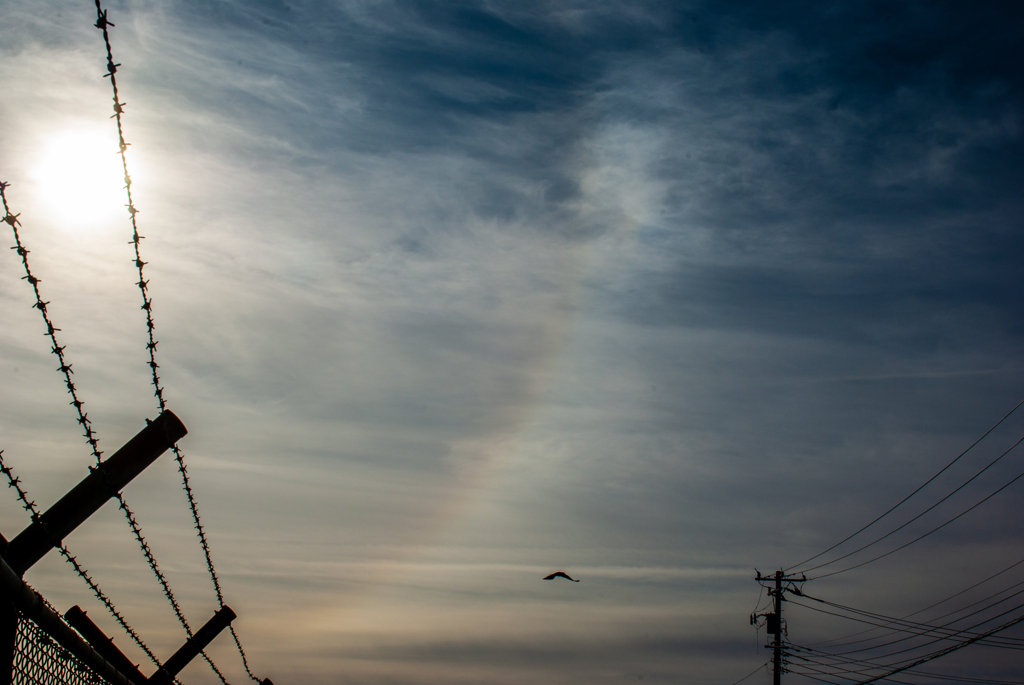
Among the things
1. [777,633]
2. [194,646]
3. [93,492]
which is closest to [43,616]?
[93,492]

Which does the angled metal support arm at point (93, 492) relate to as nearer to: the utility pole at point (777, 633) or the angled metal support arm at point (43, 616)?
the angled metal support arm at point (43, 616)

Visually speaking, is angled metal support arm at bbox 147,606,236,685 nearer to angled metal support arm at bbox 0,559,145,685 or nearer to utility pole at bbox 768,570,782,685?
angled metal support arm at bbox 0,559,145,685

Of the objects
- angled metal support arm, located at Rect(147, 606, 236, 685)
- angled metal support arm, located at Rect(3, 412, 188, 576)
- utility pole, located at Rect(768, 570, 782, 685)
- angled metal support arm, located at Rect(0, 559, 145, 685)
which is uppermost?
utility pole, located at Rect(768, 570, 782, 685)

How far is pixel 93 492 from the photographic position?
5793 millimetres

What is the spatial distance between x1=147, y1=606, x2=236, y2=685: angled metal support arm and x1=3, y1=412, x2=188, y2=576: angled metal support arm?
6083 millimetres

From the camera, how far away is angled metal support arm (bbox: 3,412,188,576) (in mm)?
5422

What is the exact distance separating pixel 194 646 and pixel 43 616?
8.36m

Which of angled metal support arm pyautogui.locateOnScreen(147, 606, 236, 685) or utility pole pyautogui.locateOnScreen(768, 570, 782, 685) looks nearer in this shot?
angled metal support arm pyautogui.locateOnScreen(147, 606, 236, 685)

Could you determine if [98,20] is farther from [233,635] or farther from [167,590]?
[233,635]

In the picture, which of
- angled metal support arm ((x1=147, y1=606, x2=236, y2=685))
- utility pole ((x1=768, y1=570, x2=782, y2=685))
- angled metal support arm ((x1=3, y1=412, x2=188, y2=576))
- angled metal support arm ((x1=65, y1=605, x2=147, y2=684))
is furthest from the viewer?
utility pole ((x1=768, y1=570, x2=782, y2=685))

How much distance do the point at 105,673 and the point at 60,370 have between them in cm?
227

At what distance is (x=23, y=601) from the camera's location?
14.3ft

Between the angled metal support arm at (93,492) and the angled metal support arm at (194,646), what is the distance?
6083mm

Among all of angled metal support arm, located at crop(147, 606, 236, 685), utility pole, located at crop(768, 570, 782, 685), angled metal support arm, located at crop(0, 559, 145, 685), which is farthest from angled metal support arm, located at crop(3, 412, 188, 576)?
utility pole, located at crop(768, 570, 782, 685)
